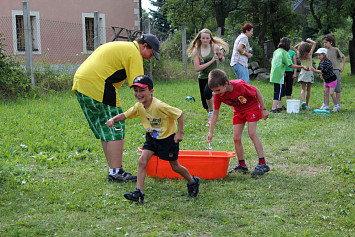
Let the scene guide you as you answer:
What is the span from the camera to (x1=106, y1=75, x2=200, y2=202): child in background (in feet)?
14.4

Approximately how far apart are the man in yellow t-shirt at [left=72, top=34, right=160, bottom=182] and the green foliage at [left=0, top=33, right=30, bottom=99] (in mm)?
6792

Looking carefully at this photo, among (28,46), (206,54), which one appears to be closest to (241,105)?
(206,54)

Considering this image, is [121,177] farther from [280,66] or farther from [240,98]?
[280,66]

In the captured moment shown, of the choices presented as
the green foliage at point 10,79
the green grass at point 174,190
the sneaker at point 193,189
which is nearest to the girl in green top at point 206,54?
the green grass at point 174,190

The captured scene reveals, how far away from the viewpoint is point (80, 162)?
20.3ft

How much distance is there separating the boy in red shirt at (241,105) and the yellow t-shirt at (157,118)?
824mm

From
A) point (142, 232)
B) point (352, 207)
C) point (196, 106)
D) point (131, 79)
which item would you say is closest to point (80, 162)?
point (131, 79)

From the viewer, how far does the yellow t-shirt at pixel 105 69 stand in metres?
4.91

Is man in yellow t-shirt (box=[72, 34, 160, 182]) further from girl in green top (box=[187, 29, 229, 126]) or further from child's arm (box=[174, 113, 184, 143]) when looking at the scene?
girl in green top (box=[187, 29, 229, 126])

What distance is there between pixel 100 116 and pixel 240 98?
1732mm

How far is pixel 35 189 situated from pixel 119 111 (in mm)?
1310

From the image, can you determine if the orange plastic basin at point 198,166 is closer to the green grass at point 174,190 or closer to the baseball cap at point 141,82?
the green grass at point 174,190

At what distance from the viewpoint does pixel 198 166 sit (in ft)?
17.2

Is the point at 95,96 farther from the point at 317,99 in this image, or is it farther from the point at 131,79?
the point at 317,99
